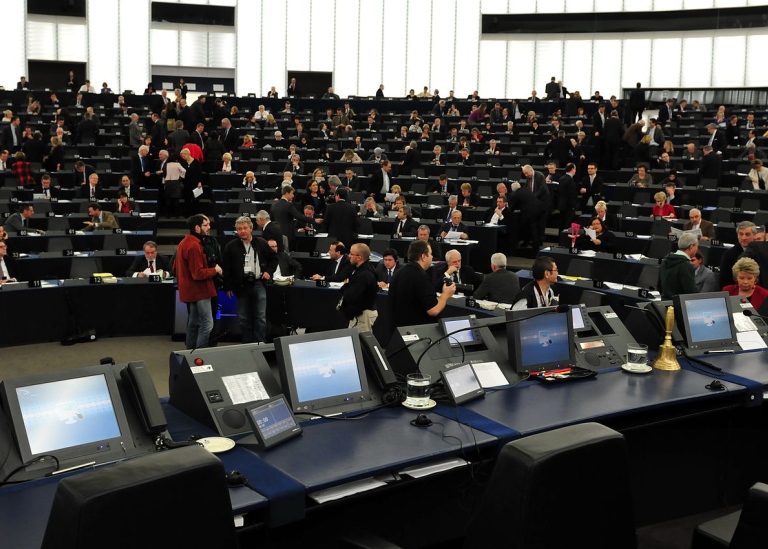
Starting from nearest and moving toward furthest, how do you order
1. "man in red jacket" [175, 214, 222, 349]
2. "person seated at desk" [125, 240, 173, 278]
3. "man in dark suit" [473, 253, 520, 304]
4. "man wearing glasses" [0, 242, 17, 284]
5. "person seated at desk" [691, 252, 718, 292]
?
"man in red jacket" [175, 214, 222, 349], "man in dark suit" [473, 253, 520, 304], "person seated at desk" [691, 252, 718, 292], "man wearing glasses" [0, 242, 17, 284], "person seated at desk" [125, 240, 173, 278]

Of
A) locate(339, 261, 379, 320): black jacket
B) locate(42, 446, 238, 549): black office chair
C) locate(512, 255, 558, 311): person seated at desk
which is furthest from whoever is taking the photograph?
locate(339, 261, 379, 320): black jacket

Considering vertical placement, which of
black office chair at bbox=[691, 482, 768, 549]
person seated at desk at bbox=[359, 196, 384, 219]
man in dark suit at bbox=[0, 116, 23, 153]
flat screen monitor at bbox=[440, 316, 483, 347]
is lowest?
black office chair at bbox=[691, 482, 768, 549]

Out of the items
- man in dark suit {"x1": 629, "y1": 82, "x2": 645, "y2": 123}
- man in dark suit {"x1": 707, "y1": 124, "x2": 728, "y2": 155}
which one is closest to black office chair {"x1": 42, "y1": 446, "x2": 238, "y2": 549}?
man in dark suit {"x1": 707, "y1": 124, "x2": 728, "y2": 155}

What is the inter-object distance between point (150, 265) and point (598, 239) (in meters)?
5.56

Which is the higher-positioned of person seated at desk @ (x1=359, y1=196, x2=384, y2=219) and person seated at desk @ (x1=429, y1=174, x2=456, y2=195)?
person seated at desk @ (x1=429, y1=174, x2=456, y2=195)

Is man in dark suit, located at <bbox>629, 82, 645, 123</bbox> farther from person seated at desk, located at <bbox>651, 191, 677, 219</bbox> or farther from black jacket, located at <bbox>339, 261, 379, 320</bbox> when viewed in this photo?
black jacket, located at <bbox>339, 261, 379, 320</bbox>

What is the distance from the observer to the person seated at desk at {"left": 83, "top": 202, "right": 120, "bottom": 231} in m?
11.9

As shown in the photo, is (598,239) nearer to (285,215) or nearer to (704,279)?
(704,279)

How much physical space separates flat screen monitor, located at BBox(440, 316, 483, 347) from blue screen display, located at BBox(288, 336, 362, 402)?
68 cm

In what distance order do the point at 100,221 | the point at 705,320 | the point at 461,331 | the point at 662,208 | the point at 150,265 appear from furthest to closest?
the point at 662,208
the point at 100,221
the point at 150,265
the point at 705,320
the point at 461,331

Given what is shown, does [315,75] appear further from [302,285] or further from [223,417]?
[223,417]

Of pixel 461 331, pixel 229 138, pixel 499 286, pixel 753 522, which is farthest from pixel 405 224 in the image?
pixel 753 522

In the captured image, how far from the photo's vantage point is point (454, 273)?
8.65 m

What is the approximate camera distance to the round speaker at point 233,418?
3.80 metres
